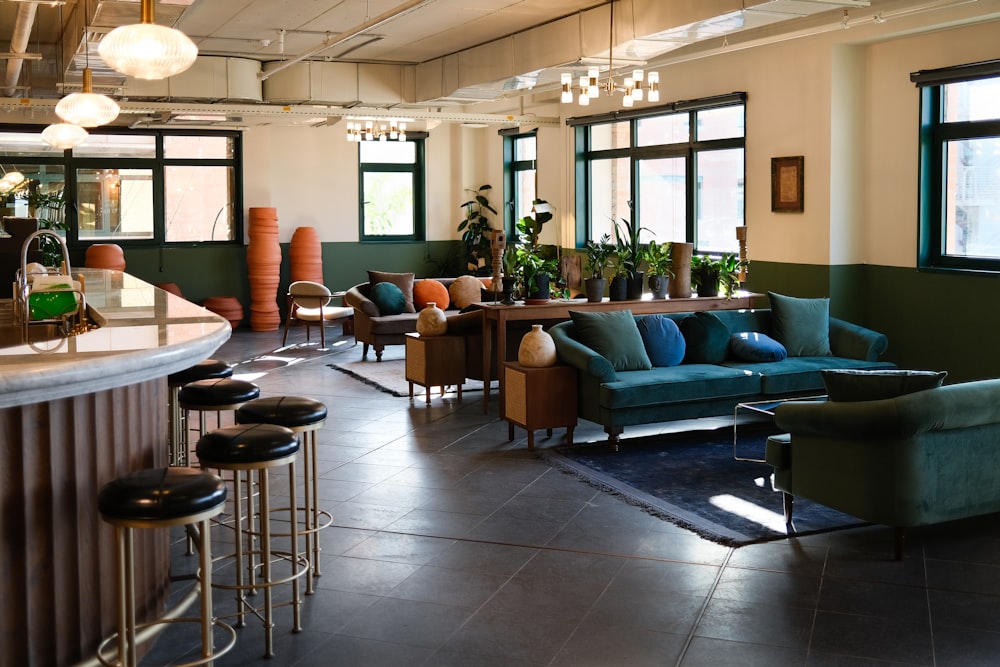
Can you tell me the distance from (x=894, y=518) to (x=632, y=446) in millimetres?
2554

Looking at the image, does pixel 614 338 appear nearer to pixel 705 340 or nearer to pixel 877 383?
pixel 705 340

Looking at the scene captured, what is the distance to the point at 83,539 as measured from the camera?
3.39 metres

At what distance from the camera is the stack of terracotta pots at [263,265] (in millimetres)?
14297

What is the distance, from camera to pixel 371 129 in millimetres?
14094

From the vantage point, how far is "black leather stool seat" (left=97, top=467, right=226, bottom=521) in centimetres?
295

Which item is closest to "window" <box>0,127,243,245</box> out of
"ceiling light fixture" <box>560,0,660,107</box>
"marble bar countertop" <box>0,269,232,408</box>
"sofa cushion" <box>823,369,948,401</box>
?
"ceiling light fixture" <box>560,0,660,107</box>

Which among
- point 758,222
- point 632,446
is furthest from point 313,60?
point 632,446

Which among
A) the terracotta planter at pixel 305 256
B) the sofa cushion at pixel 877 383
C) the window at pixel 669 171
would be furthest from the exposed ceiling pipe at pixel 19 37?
the sofa cushion at pixel 877 383

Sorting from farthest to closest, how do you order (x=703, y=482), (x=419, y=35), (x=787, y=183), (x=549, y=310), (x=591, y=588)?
(x=419, y=35) → (x=787, y=183) → (x=549, y=310) → (x=703, y=482) → (x=591, y=588)

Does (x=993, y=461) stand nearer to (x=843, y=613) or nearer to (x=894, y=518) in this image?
(x=894, y=518)

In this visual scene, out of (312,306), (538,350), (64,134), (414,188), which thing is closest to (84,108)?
(64,134)

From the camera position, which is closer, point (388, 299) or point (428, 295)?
point (388, 299)

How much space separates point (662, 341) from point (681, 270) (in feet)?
3.80

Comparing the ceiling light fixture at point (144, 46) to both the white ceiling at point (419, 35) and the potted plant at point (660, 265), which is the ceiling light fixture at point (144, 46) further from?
the potted plant at point (660, 265)
